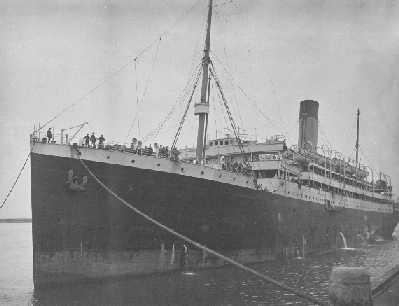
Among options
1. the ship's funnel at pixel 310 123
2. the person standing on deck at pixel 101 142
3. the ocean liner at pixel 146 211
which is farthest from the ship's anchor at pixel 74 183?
the ship's funnel at pixel 310 123

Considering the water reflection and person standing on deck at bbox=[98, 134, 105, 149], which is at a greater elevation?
person standing on deck at bbox=[98, 134, 105, 149]

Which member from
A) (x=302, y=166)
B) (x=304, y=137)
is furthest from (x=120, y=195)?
(x=304, y=137)

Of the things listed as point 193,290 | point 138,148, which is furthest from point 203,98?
point 193,290

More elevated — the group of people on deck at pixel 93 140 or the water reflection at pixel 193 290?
the group of people on deck at pixel 93 140

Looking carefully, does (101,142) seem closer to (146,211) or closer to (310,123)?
(146,211)

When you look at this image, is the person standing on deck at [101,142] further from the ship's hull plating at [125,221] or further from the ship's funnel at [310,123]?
the ship's funnel at [310,123]

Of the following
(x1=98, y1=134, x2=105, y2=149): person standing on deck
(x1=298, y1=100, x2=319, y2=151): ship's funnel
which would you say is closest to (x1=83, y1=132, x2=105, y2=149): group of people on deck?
(x1=98, y1=134, x2=105, y2=149): person standing on deck

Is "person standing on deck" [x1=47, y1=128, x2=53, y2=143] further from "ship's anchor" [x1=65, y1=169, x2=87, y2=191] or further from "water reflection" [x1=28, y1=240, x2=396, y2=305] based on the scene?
"water reflection" [x1=28, y1=240, x2=396, y2=305]
